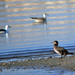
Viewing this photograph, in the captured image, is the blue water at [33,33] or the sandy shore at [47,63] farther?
the blue water at [33,33]

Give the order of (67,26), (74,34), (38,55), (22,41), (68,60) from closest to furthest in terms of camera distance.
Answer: (68,60), (38,55), (22,41), (74,34), (67,26)

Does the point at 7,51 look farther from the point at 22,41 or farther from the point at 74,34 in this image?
the point at 74,34

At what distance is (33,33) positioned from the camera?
64.1ft

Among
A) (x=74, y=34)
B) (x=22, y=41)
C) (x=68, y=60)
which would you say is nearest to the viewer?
(x=68, y=60)

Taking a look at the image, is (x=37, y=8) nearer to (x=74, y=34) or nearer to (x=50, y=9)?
(x=50, y=9)

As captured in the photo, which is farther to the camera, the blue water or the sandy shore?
the blue water

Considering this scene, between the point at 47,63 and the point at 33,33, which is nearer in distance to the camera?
the point at 47,63

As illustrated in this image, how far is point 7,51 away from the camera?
578 inches

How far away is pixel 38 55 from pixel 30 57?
445 mm

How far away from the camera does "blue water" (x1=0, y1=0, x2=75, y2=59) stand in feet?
47.9

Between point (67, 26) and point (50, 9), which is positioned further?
point (50, 9)

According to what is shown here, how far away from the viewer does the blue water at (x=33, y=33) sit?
1461 centimetres

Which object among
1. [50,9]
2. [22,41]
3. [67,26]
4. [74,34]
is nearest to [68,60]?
[22,41]

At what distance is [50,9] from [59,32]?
490 inches
